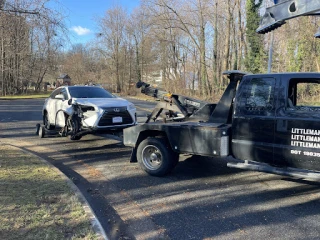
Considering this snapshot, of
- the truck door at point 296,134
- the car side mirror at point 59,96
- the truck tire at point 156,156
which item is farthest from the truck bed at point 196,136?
the car side mirror at point 59,96

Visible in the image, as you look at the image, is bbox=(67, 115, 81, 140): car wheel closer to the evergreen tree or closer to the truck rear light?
the truck rear light

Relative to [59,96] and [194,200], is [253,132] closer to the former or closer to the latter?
[194,200]

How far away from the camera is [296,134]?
4773 millimetres

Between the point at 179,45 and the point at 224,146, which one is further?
the point at 179,45

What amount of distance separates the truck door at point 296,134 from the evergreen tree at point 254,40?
22.9 m

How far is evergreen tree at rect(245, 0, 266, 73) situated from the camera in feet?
87.4

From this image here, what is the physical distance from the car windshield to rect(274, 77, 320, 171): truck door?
623 cm

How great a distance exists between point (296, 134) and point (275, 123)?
36 centimetres

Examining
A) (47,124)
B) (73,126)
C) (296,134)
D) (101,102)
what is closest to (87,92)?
(101,102)

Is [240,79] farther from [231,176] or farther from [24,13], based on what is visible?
[24,13]

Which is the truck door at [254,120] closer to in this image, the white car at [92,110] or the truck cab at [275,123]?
the truck cab at [275,123]

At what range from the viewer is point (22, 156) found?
24.8ft

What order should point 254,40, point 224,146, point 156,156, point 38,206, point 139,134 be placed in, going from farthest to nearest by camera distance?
point 254,40, point 139,134, point 156,156, point 224,146, point 38,206

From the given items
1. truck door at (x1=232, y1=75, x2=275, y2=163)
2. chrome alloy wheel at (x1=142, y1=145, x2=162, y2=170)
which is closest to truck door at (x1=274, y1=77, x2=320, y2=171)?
truck door at (x1=232, y1=75, x2=275, y2=163)
